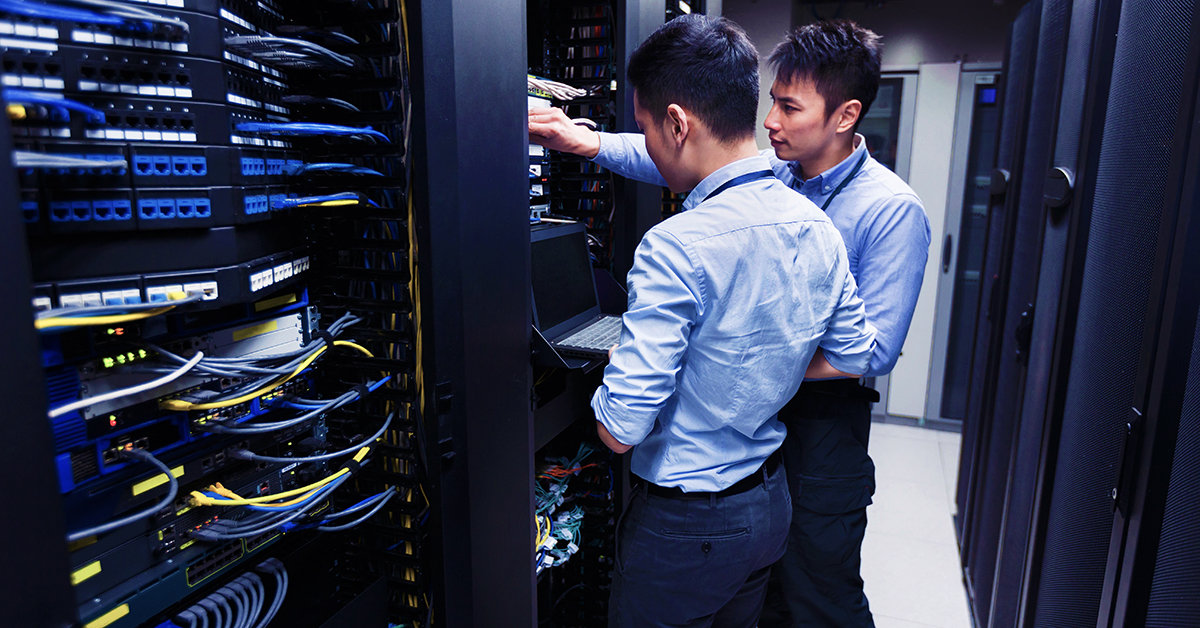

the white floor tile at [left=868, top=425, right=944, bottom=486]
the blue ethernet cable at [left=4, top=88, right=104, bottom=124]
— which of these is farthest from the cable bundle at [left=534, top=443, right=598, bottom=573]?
the white floor tile at [left=868, top=425, right=944, bottom=486]

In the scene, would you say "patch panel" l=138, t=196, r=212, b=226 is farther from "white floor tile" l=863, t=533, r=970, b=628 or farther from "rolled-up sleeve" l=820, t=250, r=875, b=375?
"white floor tile" l=863, t=533, r=970, b=628

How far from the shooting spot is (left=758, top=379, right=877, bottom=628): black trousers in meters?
1.50

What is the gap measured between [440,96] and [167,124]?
1.18 feet

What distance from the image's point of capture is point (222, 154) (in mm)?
748

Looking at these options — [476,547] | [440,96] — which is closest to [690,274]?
[440,96]

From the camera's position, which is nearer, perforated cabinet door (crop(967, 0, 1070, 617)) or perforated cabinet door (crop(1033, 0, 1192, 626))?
perforated cabinet door (crop(1033, 0, 1192, 626))

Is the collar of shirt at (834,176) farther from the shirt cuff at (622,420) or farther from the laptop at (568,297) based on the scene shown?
the shirt cuff at (622,420)

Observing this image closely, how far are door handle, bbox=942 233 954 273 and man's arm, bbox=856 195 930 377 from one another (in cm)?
249

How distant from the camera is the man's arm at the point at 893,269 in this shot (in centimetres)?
140

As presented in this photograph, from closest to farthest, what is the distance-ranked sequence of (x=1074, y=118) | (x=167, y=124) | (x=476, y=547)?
(x=167, y=124) → (x=476, y=547) → (x=1074, y=118)

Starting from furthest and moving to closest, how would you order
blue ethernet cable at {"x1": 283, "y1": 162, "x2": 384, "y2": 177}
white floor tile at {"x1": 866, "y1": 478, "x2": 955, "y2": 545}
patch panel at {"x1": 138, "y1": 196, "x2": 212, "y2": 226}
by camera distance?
white floor tile at {"x1": 866, "y1": 478, "x2": 955, "y2": 545} < blue ethernet cable at {"x1": 283, "y1": 162, "x2": 384, "y2": 177} < patch panel at {"x1": 138, "y1": 196, "x2": 212, "y2": 226}

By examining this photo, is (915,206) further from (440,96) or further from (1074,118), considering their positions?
(440,96)

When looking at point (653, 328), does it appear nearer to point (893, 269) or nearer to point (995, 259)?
point (893, 269)

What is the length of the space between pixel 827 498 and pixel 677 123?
36.1 inches
